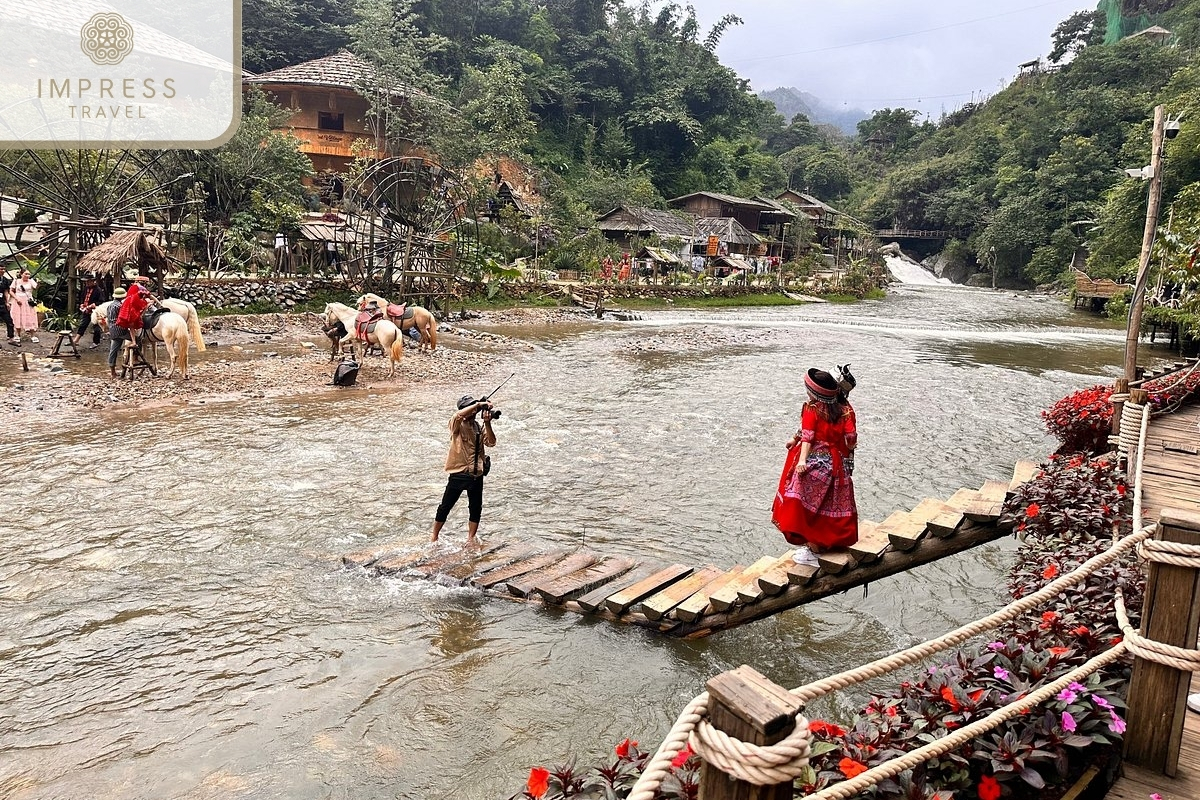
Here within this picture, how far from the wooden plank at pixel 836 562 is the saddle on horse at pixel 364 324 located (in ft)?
40.9

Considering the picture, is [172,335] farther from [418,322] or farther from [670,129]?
[670,129]

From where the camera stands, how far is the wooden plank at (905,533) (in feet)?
16.3

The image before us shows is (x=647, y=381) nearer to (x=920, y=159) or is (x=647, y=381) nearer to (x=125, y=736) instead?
(x=125, y=736)

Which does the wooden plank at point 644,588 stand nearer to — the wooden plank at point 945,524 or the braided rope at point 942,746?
the wooden plank at point 945,524

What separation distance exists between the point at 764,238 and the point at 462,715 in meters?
47.9

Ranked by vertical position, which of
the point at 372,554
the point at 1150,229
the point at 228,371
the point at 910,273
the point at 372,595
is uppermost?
the point at 910,273

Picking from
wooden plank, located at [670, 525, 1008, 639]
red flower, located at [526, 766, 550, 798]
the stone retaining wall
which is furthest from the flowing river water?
the stone retaining wall

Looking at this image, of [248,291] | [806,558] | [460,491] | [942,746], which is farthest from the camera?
[248,291]

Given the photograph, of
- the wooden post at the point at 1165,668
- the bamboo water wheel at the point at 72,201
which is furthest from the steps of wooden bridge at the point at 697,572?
the bamboo water wheel at the point at 72,201

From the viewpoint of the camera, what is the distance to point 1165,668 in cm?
235

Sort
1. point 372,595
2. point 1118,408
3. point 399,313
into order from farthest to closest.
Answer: point 399,313 → point 1118,408 → point 372,595

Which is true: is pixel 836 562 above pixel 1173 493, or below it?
below

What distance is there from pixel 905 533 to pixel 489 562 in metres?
3.41

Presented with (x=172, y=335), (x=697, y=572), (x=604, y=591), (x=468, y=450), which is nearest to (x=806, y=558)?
(x=697, y=572)
